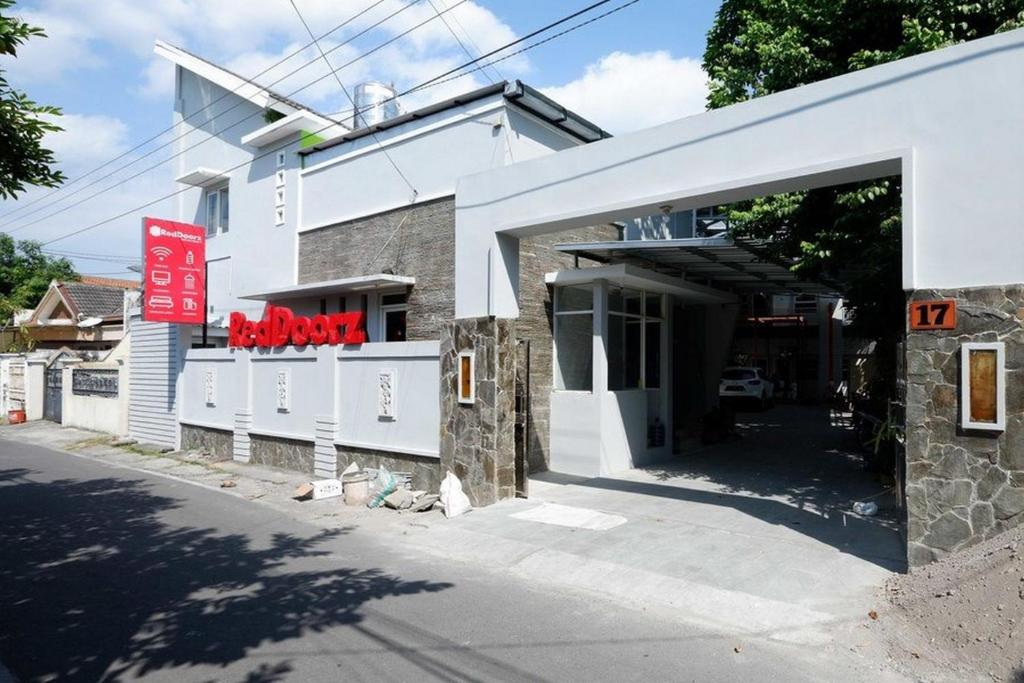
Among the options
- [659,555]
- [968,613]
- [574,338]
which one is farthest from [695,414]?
[968,613]

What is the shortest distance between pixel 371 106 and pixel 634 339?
29.1 feet

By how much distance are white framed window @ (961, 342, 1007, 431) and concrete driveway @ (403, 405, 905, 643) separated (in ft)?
5.53

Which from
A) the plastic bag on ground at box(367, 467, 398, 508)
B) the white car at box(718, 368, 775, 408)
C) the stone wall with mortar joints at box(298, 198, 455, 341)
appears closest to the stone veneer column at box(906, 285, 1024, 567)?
the plastic bag on ground at box(367, 467, 398, 508)

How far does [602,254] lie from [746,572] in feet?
25.7

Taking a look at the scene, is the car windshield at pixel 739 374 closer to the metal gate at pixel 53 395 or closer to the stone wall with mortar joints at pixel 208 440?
the stone wall with mortar joints at pixel 208 440

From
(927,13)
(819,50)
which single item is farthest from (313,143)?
(927,13)

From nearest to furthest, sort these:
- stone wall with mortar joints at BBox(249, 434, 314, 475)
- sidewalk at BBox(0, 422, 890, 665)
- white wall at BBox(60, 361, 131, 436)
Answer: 1. sidewalk at BBox(0, 422, 890, 665)
2. stone wall with mortar joints at BBox(249, 434, 314, 475)
3. white wall at BBox(60, 361, 131, 436)

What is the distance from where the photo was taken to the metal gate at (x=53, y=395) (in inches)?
940

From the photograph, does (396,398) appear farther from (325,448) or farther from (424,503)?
(325,448)

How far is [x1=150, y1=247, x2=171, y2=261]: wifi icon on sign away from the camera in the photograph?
15.5m

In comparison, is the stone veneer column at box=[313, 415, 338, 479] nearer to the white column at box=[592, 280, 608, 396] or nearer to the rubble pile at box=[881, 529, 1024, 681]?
the white column at box=[592, 280, 608, 396]

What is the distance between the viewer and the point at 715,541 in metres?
7.81

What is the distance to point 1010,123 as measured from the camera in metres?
5.99

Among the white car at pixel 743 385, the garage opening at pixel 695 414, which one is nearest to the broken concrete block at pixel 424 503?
the garage opening at pixel 695 414
